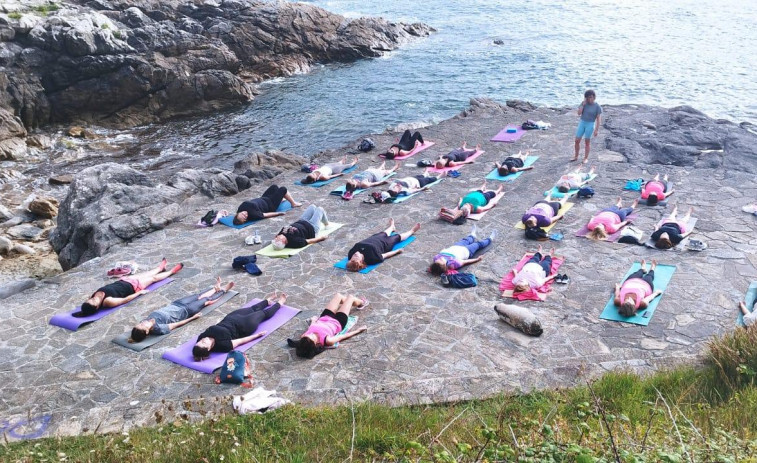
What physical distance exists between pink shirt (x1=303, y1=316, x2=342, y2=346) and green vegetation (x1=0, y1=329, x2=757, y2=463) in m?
2.20

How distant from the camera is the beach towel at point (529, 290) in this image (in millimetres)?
10750

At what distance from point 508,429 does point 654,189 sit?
10509 millimetres

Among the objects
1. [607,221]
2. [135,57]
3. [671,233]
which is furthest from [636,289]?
[135,57]

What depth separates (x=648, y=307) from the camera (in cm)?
1017

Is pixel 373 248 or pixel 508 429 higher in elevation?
pixel 508 429

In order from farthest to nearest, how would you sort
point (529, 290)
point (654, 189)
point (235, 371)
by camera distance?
point (654, 189), point (529, 290), point (235, 371)

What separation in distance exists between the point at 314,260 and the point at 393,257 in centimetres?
172

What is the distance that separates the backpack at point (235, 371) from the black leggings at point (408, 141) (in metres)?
11.5

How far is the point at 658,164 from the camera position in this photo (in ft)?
54.7

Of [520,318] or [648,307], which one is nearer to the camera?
[520,318]

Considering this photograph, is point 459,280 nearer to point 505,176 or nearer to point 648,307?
point 648,307

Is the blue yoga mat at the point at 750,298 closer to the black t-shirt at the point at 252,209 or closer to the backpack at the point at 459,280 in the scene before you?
the backpack at the point at 459,280

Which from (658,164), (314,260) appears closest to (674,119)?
(658,164)

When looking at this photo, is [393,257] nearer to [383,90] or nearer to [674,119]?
[674,119]
